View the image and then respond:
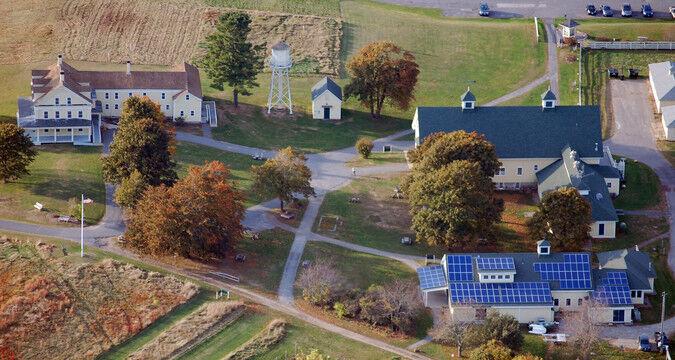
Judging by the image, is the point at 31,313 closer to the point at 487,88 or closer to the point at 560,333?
the point at 560,333

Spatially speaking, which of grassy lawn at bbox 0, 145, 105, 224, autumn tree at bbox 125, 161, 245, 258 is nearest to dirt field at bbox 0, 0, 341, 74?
grassy lawn at bbox 0, 145, 105, 224

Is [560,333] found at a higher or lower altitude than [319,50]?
lower

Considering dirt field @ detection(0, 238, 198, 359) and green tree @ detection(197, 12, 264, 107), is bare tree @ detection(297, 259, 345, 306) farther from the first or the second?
green tree @ detection(197, 12, 264, 107)

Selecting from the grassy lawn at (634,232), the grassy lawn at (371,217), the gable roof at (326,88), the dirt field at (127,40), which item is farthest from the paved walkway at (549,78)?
the grassy lawn at (634,232)

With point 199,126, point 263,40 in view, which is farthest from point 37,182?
point 263,40

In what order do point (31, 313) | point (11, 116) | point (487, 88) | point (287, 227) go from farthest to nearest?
point (487, 88)
point (11, 116)
point (287, 227)
point (31, 313)

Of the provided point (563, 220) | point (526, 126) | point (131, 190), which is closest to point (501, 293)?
point (563, 220)
